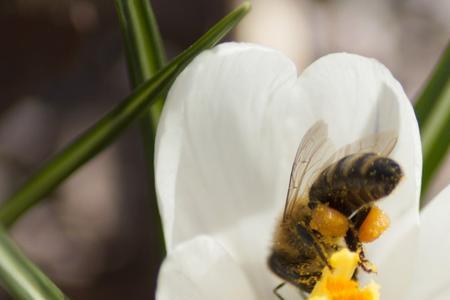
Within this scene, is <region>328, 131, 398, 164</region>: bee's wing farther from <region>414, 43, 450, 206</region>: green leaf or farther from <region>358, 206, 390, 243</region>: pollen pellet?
<region>414, 43, 450, 206</region>: green leaf

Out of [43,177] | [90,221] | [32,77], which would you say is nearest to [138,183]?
[90,221]

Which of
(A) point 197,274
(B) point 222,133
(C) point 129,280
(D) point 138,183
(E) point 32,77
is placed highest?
(B) point 222,133

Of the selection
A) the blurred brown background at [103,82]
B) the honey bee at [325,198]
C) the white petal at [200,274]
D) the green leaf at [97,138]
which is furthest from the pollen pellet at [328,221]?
the blurred brown background at [103,82]

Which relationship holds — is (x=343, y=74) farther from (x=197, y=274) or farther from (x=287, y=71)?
(x=197, y=274)

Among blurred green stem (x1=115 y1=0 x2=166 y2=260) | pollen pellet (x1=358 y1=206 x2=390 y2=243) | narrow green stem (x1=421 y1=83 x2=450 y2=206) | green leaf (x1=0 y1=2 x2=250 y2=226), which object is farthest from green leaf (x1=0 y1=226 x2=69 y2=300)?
narrow green stem (x1=421 y1=83 x2=450 y2=206)

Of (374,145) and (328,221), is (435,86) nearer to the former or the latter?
(374,145)
